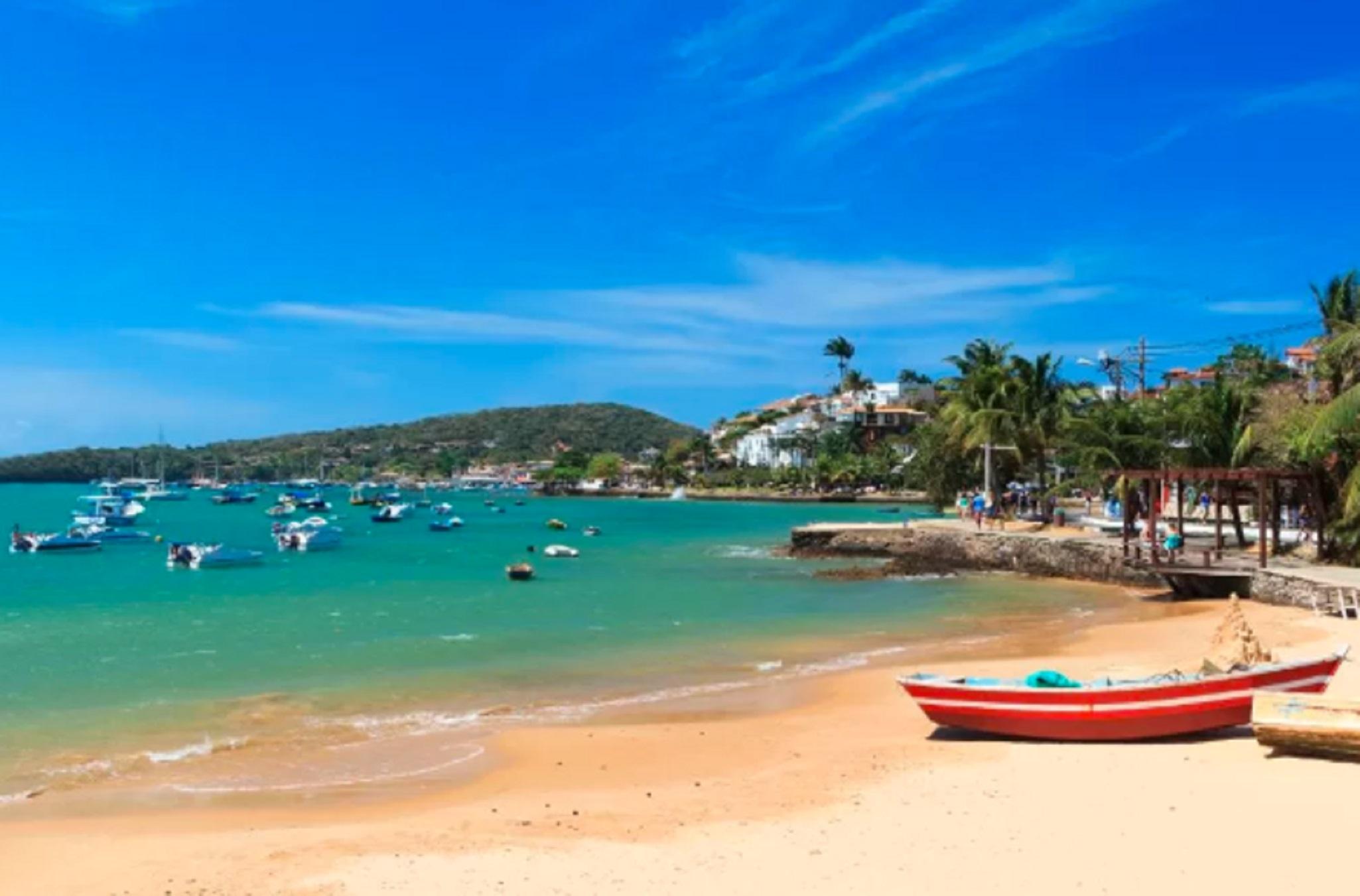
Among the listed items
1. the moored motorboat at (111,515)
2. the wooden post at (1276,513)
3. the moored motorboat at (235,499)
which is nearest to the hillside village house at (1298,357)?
the wooden post at (1276,513)

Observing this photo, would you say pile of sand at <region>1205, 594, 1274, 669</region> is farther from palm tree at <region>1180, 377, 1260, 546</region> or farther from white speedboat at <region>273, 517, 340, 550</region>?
white speedboat at <region>273, 517, 340, 550</region>

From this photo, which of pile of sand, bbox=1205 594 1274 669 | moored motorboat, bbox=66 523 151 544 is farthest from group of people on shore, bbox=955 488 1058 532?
moored motorboat, bbox=66 523 151 544

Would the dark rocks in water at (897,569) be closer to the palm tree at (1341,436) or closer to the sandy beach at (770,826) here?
the palm tree at (1341,436)

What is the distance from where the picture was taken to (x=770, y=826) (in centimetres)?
1030

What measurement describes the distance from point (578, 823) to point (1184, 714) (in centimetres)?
725

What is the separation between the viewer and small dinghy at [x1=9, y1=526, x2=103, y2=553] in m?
60.0

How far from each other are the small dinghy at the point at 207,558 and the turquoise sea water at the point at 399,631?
1123 millimetres

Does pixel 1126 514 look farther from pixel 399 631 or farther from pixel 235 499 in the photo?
pixel 235 499

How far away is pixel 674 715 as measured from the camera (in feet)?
53.7

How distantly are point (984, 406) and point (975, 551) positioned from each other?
29.7ft

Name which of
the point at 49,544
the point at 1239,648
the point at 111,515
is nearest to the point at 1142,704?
the point at 1239,648

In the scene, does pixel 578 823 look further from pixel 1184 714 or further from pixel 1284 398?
pixel 1284 398

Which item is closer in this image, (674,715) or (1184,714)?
(1184,714)

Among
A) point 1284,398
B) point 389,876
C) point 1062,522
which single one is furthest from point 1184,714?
point 1062,522
